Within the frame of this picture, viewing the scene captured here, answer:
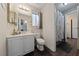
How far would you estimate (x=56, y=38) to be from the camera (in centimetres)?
165

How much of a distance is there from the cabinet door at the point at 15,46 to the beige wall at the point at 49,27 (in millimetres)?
457

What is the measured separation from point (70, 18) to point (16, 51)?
1.12 m

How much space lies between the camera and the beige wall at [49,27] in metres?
1.62

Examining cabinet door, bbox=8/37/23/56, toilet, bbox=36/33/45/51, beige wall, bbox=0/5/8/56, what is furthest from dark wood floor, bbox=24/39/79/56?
beige wall, bbox=0/5/8/56

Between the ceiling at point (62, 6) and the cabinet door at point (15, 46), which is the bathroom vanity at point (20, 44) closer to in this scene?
the cabinet door at point (15, 46)

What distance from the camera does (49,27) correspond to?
5.39ft

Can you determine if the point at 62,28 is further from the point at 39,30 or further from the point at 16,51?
the point at 16,51

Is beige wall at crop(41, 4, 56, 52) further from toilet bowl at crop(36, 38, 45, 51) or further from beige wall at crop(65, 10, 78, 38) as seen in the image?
beige wall at crop(65, 10, 78, 38)

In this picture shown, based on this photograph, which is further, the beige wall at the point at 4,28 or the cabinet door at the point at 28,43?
the cabinet door at the point at 28,43

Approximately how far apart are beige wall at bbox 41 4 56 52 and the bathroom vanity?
0.88 feet

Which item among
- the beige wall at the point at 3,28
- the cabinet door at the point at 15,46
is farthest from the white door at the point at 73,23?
the beige wall at the point at 3,28

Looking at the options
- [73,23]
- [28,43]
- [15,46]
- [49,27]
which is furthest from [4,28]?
[73,23]

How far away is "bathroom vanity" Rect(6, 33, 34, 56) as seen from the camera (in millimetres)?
1602

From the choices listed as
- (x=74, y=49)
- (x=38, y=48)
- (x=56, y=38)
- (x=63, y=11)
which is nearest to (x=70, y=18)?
(x=63, y=11)
